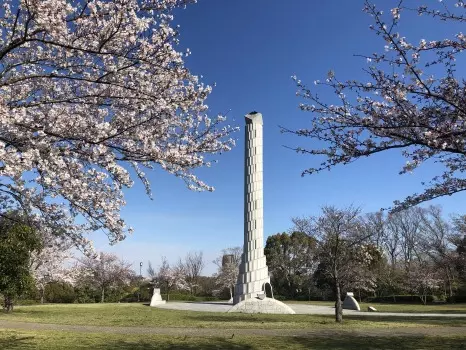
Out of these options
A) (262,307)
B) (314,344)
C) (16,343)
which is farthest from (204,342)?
(262,307)

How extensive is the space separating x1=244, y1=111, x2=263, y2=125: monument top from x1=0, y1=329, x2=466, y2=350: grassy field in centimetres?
2141

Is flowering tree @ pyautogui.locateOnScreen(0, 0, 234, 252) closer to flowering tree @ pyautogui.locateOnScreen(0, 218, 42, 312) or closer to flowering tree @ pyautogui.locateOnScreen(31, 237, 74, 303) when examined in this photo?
flowering tree @ pyautogui.locateOnScreen(0, 218, 42, 312)

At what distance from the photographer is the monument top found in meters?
31.2

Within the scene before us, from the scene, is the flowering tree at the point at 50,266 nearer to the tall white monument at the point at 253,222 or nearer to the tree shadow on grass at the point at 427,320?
the tall white monument at the point at 253,222

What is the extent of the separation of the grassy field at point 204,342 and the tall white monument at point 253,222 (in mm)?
17779

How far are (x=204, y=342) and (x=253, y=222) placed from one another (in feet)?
65.7

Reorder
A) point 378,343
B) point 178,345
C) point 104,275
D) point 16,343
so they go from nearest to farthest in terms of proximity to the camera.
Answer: point 16,343 < point 178,345 < point 378,343 < point 104,275

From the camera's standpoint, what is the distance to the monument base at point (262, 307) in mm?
24547

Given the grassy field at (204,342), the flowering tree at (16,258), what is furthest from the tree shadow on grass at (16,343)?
the flowering tree at (16,258)

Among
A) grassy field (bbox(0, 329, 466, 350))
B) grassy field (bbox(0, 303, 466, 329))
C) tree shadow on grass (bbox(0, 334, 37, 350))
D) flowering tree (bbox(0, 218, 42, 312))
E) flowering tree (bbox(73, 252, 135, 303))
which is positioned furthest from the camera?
flowering tree (bbox(73, 252, 135, 303))

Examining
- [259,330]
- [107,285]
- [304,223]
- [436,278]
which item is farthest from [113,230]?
[107,285]

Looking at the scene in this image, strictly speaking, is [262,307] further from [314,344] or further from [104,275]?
[104,275]

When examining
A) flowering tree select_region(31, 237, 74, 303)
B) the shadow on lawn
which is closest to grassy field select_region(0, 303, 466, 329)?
the shadow on lawn

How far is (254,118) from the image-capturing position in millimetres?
31312
